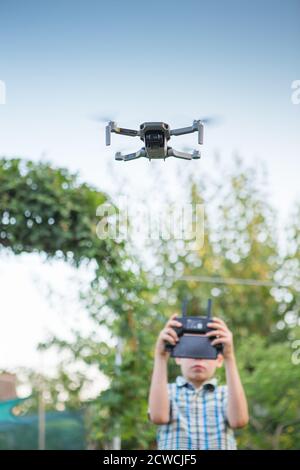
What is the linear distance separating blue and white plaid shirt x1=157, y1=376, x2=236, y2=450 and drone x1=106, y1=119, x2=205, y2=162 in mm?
808

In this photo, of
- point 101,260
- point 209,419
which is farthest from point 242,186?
point 209,419

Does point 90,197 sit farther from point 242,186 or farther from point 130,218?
point 242,186

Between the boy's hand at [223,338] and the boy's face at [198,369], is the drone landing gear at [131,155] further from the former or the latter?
the boy's face at [198,369]

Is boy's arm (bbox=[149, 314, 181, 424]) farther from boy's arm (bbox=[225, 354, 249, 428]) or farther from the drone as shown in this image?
the drone

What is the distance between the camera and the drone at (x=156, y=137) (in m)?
2.50

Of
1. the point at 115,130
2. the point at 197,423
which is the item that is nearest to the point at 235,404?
the point at 197,423

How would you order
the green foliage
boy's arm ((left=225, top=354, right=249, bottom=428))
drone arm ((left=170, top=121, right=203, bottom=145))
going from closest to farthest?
1. boy's arm ((left=225, top=354, right=249, bottom=428))
2. drone arm ((left=170, top=121, right=203, bottom=145))
3. the green foliage

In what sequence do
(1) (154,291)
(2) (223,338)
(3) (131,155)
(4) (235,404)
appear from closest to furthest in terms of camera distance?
(4) (235,404), (2) (223,338), (3) (131,155), (1) (154,291)

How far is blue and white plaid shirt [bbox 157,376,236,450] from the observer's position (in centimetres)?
245

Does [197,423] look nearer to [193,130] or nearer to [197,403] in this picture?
[197,403]

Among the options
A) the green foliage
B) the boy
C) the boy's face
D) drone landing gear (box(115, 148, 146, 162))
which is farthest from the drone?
the green foliage

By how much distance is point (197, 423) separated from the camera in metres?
2.47

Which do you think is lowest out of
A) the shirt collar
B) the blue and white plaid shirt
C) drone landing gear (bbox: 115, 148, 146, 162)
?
the blue and white plaid shirt

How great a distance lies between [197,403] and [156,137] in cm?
90
